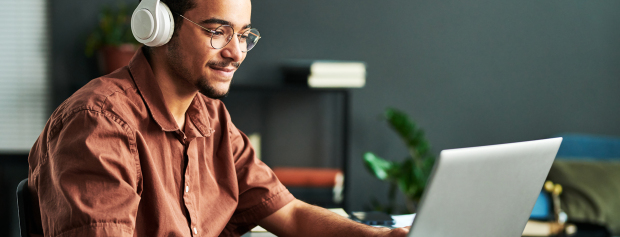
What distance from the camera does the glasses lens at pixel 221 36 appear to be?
1.16m

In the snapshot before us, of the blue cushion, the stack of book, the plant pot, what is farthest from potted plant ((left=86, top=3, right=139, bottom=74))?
the blue cushion

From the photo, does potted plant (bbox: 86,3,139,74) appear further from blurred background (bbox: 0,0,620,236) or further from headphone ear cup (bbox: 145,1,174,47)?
Result: headphone ear cup (bbox: 145,1,174,47)

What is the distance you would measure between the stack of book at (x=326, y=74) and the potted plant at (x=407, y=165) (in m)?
0.36

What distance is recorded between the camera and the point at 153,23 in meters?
1.12

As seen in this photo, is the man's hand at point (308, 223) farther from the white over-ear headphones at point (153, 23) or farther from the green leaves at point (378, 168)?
the green leaves at point (378, 168)

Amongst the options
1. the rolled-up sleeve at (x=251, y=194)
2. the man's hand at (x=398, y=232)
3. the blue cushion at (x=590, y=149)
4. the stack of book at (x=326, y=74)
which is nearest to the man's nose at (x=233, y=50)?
the rolled-up sleeve at (x=251, y=194)

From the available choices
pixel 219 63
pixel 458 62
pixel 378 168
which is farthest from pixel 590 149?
pixel 219 63

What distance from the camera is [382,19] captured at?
11.5 feet

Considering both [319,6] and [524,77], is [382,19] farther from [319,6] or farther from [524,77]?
[524,77]

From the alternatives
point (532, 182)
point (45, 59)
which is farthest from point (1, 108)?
point (532, 182)

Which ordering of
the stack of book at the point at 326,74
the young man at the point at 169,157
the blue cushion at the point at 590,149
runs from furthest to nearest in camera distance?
the blue cushion at the point at 590,149 < the stack of book at the point at 326,74 < the young man at the point at 169,157

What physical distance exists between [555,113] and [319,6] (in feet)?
6.00

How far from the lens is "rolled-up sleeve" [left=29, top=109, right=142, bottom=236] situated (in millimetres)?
829

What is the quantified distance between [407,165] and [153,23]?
2256 millimetres
